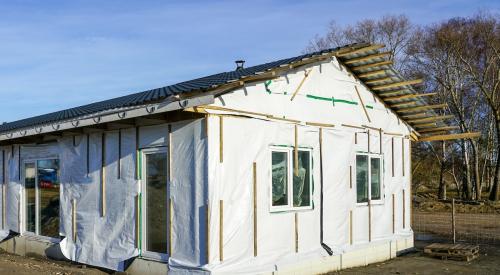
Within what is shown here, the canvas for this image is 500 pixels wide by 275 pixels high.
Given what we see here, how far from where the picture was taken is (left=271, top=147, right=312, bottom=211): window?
10.2 meters

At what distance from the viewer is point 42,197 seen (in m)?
13.5

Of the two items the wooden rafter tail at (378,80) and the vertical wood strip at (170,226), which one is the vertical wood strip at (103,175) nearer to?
the vertical wood strip at (170,226)

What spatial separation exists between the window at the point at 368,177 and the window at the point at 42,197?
7.00 meters

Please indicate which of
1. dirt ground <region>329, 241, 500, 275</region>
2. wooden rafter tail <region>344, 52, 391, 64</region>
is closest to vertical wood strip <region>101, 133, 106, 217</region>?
dirt ground <region>329, 241, 500, 275</region>

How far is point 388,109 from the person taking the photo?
45.4 feet

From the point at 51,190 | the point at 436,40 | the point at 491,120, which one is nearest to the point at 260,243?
the point at 51,190

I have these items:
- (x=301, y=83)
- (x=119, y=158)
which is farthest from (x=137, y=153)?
(x=301, y=83)

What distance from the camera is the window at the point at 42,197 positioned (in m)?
12.8

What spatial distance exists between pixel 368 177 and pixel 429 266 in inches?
94.4

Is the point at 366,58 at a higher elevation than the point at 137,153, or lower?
higher

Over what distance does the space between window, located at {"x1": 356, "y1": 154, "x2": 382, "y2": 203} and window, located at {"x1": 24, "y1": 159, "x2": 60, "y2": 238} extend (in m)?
7.00

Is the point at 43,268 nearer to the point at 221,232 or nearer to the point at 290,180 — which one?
the point at 221,232

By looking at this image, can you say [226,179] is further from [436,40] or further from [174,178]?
[436,40]

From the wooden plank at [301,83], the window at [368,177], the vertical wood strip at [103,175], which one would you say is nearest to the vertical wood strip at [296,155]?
the wooden plank at [301,83]
